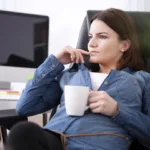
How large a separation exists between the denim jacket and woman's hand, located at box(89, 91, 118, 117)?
0.02 meters

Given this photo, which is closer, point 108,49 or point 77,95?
point 77,95

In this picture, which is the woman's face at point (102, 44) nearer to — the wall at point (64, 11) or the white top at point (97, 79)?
the white top at point (97, 79)

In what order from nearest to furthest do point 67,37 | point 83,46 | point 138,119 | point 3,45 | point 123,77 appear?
point 138,119 < point 123,77 < point 83,46 < point 3,45 < point 67,37

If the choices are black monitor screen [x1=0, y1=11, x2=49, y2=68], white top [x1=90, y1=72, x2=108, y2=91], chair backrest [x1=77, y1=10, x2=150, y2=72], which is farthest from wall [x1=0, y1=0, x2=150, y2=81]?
white top [x1=90, y1=72, x2=108, y2=91]

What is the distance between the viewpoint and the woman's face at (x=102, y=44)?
1.07 meters

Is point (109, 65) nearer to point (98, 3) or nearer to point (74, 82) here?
point (74, 82)

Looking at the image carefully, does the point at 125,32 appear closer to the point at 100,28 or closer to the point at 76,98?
the point at 100,28

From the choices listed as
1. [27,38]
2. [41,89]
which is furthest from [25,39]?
[41,89]

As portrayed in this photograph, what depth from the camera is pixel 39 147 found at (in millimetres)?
699

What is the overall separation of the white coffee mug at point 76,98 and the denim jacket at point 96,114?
3.6 inches

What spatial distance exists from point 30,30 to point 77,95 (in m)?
0.95

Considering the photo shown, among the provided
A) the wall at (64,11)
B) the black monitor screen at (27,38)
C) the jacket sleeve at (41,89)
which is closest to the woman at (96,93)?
the jacket sleeve at (41,89)

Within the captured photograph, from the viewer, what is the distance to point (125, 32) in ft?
3.74

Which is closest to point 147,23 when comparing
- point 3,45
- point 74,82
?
point 74,82
